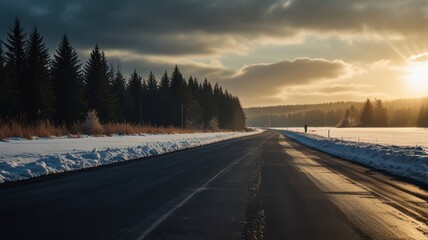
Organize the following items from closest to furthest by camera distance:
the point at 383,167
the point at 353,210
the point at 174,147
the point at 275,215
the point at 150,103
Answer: the point at 275,215 < the point at 353,210 < the point at 383,167 < the point at 174,147 < the point at 150,103

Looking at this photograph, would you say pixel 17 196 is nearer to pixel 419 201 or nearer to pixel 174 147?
pixel 419 201

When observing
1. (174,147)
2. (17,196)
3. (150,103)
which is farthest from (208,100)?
(17,196)

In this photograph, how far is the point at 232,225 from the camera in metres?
6.26

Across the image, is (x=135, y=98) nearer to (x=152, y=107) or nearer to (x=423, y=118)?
(x=152, y=107)

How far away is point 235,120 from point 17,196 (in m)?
144

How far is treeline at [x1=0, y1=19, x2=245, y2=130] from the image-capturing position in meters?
47.8

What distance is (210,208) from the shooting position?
7676mm

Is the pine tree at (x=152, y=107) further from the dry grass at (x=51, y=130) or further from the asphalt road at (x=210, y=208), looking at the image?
the asphalt road at (x=210, y=208)

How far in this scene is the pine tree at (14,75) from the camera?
46.6 meters

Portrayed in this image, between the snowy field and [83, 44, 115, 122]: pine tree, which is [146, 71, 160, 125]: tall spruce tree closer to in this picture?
[83, 44, 115, 122]: pine tree

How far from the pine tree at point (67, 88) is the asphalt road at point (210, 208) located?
45.0m

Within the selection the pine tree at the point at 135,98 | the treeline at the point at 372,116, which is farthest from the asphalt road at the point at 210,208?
the treeline at the point at 372,116

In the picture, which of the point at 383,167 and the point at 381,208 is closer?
the point at 381,208

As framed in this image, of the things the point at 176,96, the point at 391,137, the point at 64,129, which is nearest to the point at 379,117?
the point at 176,96
